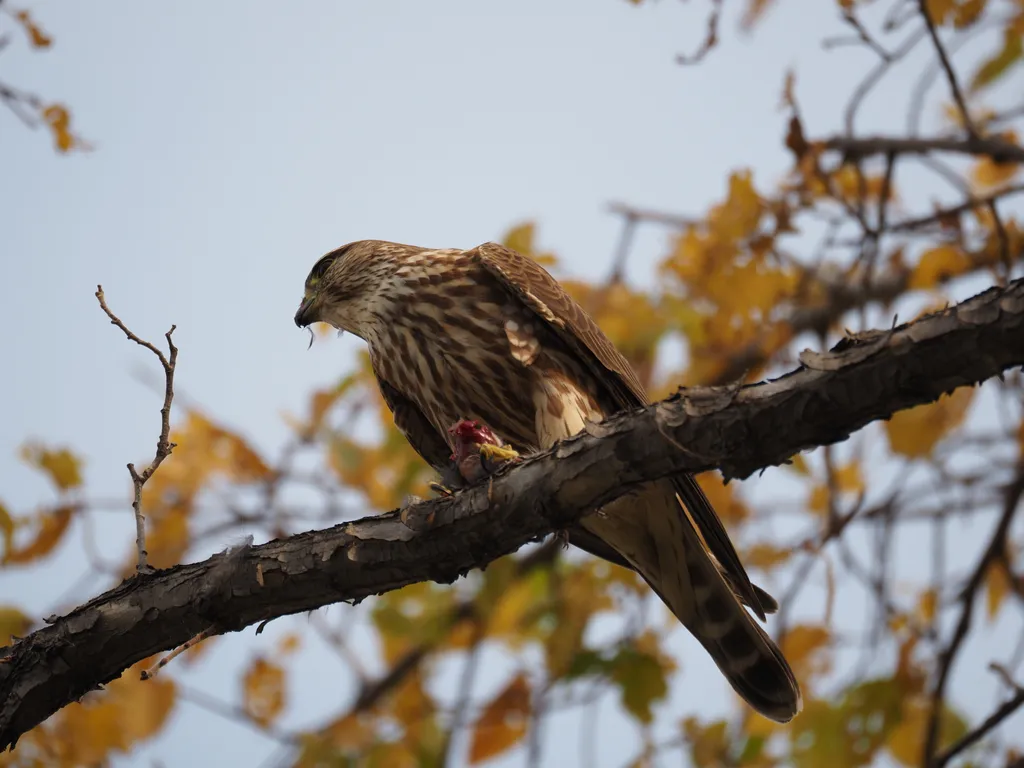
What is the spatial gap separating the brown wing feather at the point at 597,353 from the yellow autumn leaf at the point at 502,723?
59.3 inches

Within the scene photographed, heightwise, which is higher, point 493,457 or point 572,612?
point 572,612

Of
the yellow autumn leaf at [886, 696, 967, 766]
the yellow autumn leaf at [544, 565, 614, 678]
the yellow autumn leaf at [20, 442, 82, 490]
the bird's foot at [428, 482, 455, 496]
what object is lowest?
the yellow autumn leaf at [886, 696, 967, 766]

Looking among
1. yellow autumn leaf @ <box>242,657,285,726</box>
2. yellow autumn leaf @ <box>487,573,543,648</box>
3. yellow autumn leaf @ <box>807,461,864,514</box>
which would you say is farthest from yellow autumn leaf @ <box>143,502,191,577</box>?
yellow autumn leaf @ <box>807,461,864,514</box>

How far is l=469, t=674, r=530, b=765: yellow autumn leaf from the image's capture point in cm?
446

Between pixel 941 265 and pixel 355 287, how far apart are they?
2.72 meters

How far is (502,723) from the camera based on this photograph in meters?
4.52

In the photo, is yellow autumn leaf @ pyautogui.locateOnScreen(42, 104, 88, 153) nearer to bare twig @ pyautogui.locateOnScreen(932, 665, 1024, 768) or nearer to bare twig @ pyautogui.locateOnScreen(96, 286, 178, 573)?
bare twig @ pyautogui.locateOnScreen(96, 286, 178, 573)

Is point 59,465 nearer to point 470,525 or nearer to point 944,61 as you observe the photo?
point 470,525

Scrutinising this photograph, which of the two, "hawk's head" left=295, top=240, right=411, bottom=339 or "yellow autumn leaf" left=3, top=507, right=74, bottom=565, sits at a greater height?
"hawk's head" left=295, top=240, right=411, bottom=339

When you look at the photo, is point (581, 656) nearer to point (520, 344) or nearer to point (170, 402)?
point (520, 344)

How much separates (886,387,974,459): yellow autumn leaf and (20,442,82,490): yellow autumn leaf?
3.35m

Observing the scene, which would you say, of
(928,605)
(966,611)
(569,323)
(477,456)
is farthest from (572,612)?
(477,456)

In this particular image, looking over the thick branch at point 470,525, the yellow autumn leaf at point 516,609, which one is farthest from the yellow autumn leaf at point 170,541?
the thick branch at point 470,525

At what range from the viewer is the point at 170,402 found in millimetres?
2377
